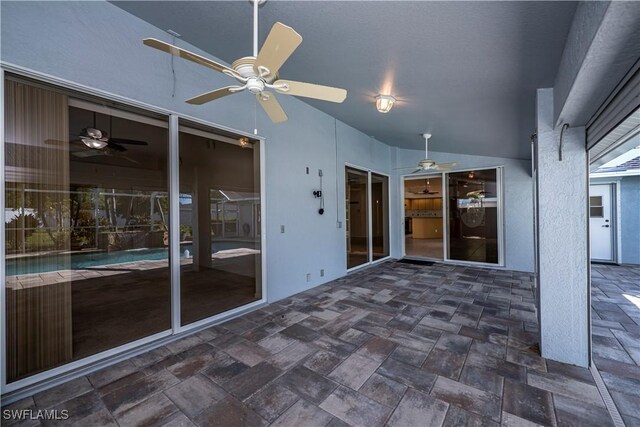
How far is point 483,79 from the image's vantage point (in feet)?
8.16

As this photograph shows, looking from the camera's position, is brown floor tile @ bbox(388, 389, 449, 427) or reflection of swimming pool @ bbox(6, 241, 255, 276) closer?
brown floor tile @ bbox(388, 389, 449, 427)

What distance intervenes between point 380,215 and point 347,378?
4717mm

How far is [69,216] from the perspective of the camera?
2172mm

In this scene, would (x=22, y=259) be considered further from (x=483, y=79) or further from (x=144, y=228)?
(x=483, y=79)

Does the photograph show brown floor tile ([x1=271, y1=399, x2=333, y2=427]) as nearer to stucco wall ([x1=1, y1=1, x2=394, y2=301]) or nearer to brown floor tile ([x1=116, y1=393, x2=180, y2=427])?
brown floor tile ([x1=116, y1=393, x2=180, y2=427])

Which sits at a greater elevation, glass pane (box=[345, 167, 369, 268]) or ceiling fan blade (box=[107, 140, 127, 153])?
ceiling fan blade (box=[107, 140, 127, 153])

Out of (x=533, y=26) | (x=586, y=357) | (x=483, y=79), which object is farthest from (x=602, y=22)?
(x=586, y=357)

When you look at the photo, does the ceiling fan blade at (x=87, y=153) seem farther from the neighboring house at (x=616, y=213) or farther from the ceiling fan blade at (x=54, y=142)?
the neighboring house at (x=616, y=213)

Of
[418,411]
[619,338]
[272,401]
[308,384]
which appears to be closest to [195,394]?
[272,401]

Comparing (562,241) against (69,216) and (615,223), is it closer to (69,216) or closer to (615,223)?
(69,216)

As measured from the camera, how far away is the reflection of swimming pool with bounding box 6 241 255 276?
1878mm

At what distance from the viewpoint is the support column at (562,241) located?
2094mm

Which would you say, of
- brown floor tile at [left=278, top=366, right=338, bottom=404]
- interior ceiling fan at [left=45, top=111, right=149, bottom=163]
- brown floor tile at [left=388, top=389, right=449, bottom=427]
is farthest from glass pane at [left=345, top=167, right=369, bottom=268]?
interior ceiling fan at [left=45, top=111, right=149, bottom=163]

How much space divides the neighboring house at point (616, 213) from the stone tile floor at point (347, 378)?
448 centimetres
